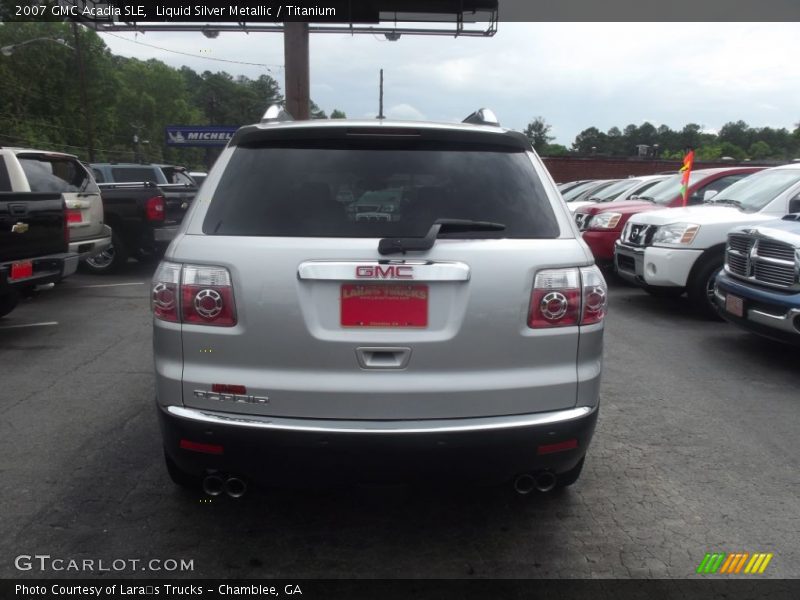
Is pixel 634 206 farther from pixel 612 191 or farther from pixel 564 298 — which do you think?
pixel 564 298

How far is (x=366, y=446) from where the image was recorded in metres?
2.57

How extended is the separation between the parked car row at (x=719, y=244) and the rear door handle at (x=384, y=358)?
423cm

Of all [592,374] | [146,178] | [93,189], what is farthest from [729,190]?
[146,178]

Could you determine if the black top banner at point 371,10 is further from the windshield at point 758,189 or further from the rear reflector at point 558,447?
the rear reflector at point 558,447

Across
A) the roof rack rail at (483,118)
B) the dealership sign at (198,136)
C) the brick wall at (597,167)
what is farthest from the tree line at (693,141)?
the roof rack rail at (483,118)

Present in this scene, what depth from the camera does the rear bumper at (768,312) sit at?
18.1 feet

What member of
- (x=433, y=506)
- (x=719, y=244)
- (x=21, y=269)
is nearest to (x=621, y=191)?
(x=719, y=244)

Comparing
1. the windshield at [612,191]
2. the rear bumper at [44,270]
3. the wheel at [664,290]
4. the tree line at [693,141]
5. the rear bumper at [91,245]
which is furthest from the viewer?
the tree line at [693,141]

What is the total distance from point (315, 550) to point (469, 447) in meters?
0.90

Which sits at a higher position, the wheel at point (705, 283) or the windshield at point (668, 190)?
the windshield at point (668, 190)

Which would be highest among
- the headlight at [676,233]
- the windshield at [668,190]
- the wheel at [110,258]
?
the windshield at [668,190]

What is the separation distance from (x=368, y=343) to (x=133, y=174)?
39.7 ft

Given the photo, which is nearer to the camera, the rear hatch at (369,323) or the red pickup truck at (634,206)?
the rear hatch at (369,323)

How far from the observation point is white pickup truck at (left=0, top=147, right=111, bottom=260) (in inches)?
321
